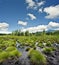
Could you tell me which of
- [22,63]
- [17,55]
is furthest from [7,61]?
[17,55]

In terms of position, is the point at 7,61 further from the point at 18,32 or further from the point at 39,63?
the point at 18,32

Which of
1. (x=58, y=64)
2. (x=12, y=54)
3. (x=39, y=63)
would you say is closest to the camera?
(x=39, y=63)

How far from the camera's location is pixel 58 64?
19.4 m

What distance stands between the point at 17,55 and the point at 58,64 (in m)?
7.33

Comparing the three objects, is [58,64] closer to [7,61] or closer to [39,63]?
[39,63]

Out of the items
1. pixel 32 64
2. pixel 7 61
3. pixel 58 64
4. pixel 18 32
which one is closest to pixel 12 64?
pixel 7 61

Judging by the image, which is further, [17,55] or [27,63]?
[17,55]

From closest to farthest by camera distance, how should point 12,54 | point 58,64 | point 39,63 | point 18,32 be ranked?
point 39,63 < point 58,64 < point 12,54 < point 18,32

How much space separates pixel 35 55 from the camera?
19719 mm

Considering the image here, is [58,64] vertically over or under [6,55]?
under

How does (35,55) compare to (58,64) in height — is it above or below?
above

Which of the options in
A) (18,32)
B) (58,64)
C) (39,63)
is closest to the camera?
(39,63)

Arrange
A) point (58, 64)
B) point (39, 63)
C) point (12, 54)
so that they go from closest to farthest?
point (39, 63) → point (58, 64) → point (12, 54)

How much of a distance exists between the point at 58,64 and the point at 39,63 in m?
3.16
